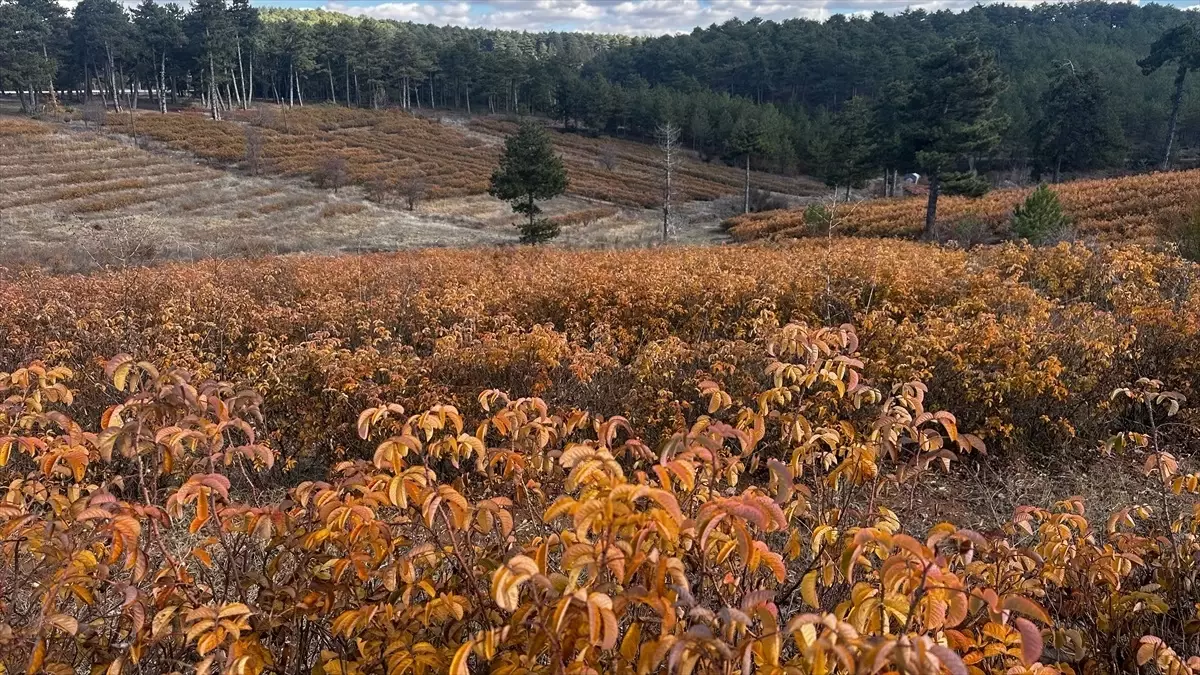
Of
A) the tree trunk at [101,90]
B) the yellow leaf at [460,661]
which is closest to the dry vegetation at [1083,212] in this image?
the yellow leaf at [460,661]

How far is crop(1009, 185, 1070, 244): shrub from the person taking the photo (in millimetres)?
16172

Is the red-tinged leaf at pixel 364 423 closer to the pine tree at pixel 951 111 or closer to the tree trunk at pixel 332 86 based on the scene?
the pine tree at pixel 951 111

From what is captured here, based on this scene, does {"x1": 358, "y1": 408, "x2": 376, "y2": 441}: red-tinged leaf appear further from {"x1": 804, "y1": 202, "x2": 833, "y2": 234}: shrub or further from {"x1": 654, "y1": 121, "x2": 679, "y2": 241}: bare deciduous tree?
{"x1": 654, "y1": 121, "x2": 679, "y2": 241}: bare deciduous tree

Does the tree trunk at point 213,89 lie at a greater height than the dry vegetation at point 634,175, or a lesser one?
greater

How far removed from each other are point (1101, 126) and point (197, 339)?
4688cm

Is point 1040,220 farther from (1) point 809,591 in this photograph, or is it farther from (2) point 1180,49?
(2) point 1180,49

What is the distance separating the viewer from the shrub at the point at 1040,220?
637 inches

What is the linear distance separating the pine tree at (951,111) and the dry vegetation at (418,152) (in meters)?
20.1

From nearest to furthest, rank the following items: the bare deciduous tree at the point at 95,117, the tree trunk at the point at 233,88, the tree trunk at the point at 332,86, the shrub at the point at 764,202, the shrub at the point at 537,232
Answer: the shrub at the point at 537,232
the shrub at the point at 764,202
the bare deciduous tree at the point at 95,117
the tree trunk at the point at 233,88
the tree trunk at the point at 332,86

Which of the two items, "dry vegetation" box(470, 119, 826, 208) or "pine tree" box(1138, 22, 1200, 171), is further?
"dry vegetation" box(470, 119, 826, 208)

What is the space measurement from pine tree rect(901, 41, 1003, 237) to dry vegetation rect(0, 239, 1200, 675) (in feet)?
45.8

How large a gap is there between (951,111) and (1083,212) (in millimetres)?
5352

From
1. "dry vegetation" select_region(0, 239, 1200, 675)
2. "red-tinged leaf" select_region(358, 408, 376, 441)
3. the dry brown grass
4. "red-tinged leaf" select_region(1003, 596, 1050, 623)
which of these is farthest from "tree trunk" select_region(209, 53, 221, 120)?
"red-tinged leaf" select_region(1003, 596, 1050, 623)

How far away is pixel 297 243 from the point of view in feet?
89.6
